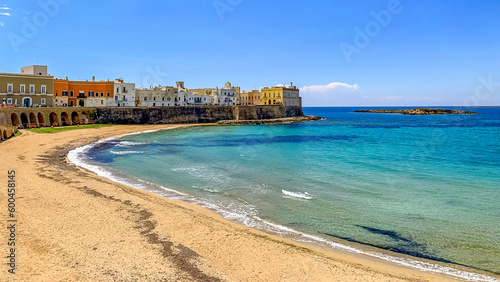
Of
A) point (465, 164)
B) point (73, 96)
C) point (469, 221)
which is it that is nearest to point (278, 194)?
point (469, 221)

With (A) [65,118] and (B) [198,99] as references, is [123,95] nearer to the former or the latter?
(A) [65,118]

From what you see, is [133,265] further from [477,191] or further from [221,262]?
[477,191]

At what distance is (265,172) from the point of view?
25188 millimetres

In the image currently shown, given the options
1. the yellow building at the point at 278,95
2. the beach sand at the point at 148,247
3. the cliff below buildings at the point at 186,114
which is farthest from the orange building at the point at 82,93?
the beach sand at the point at 148,247

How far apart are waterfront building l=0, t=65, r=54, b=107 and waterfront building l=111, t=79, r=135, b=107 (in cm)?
1515

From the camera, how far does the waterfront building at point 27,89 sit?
173 ft

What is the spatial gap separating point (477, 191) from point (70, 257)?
66.9ft

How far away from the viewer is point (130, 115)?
229ft

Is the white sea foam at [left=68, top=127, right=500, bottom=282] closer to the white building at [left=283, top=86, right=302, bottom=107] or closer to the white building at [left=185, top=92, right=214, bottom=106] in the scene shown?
the white building at [left=185, top=92, right=214, bottom=106]

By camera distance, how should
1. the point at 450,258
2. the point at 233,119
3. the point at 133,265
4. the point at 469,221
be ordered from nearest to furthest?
1. the point at 133,265
2. the point at 450,258
3. the point at 469,221
4. the point at 233,119

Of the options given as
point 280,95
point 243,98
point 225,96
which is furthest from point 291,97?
point 225,96

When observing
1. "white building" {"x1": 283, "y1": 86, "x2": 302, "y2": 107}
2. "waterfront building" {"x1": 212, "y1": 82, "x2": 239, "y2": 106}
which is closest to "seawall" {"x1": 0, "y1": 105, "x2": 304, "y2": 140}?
"white building" {"x1": 283, "y1": 86, "x2": 302, "y2": 107}

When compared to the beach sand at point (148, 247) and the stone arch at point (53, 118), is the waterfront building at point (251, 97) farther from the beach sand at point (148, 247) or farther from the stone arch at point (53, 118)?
the beach sand at point (148, 247)

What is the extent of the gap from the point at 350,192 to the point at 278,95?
291 ft
